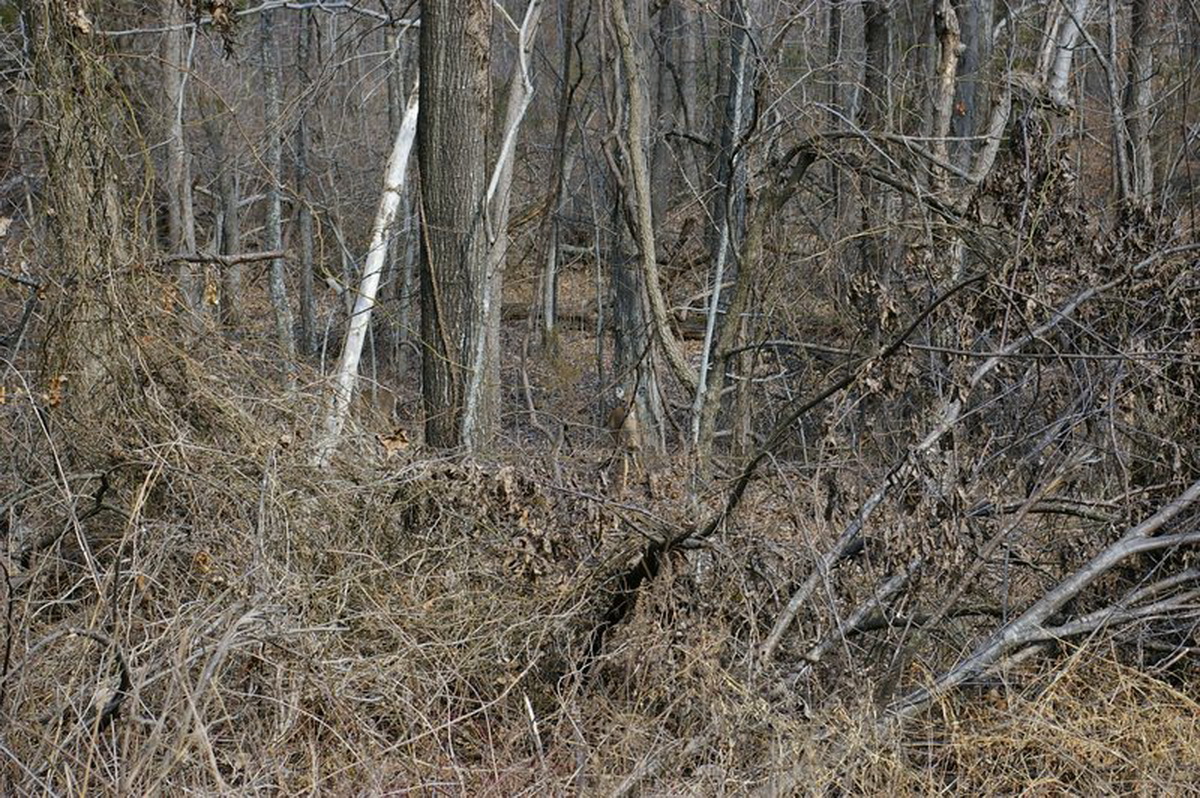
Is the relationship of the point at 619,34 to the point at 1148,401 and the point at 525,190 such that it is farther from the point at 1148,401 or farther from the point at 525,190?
the point at 525,190

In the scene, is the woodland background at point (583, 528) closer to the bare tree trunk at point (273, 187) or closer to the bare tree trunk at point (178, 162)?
the bare tree trunk at point (178, 162)

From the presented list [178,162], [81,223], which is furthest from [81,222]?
[178,162]

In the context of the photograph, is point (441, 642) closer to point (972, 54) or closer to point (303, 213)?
point (303, 213)

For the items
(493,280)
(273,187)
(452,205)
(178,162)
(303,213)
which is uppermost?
(178,162)

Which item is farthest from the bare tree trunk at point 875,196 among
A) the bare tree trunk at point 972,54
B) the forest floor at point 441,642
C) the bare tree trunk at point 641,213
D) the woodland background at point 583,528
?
the bare tree trunk at point 641,213

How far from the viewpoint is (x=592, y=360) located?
15.7 metres

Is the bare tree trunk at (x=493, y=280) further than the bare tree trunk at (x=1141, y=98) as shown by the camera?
No

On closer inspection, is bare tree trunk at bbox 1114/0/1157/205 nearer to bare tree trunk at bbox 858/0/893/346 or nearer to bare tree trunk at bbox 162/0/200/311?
bare tree trunk at bbox 858/0/893/346

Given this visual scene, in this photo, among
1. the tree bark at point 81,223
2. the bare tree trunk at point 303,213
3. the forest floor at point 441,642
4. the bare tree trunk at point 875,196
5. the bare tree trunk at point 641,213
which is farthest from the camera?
the bare tree trunk at point 303,213

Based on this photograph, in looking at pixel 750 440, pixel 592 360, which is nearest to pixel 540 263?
pixel 750 440

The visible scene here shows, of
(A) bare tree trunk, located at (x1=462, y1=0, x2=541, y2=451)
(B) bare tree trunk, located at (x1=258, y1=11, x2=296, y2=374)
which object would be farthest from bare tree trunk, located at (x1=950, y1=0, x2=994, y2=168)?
(B) bare tree trunk, located at (x1=258, y1=11, x2=296, y2=374)

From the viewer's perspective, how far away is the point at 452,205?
6957mm

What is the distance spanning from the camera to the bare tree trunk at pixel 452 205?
688cm

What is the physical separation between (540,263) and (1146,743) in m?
5.33
